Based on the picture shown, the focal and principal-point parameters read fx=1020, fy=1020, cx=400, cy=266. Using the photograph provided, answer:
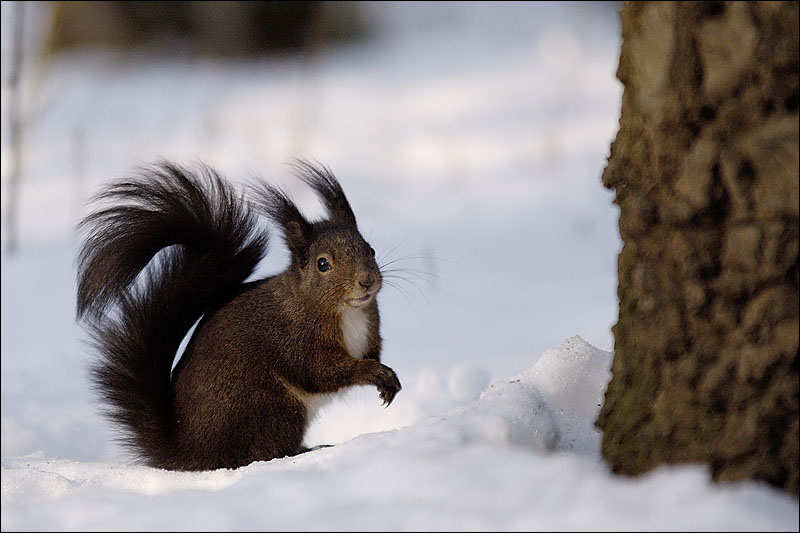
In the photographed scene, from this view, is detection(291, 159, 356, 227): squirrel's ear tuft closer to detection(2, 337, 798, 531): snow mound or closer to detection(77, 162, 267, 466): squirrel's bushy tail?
detection(77, 162, 267, 466): squirrel's bushy tail

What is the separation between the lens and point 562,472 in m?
1.63

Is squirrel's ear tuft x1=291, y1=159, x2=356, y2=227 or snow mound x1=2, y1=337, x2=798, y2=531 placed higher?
squirrel's ear tuft x1=291, y1=159, x2=356, y2=227

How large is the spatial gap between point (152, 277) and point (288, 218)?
41 cm

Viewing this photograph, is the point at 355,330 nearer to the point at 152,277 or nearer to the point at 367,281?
the point at 367,281

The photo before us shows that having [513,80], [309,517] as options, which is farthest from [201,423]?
[513,80]

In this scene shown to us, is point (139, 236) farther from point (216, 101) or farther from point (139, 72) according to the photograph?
point (139, 72)

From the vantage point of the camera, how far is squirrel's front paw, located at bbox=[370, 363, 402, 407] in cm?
269

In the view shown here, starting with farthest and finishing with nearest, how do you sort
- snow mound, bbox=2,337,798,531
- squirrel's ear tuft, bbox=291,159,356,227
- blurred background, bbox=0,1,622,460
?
blurred background, bbox=0,1,622,460
squirrel's ear tuft, bbox=291,159,356,227
snow mound, bbox=2,337,798,531

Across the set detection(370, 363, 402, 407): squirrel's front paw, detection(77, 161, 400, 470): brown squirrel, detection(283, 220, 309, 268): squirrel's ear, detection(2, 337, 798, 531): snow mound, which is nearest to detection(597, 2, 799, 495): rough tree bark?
detection(2, 337, 798, 531): snow mound

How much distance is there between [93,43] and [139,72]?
0.71 meters

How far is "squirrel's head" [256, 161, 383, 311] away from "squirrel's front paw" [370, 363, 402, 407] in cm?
20

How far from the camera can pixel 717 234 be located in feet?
5.18

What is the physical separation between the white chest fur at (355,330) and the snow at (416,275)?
12.7 inches

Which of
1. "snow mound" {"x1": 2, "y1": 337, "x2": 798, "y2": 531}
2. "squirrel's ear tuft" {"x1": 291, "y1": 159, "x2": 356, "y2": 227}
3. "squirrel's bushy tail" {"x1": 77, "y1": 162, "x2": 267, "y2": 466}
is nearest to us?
"snow mound" {"x1": 2, "y1": 337, "x2": 798, "y2": 531}
